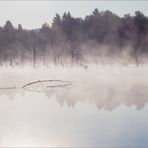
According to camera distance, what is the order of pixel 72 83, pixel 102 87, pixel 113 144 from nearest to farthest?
1. pixel 113 144
2. pixel 102 87
3. pixel 72 83

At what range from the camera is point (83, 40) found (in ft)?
99.5

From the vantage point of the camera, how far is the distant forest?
28.8 m

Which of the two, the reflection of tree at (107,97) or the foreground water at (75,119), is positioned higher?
the reflection of tree at (107,97)

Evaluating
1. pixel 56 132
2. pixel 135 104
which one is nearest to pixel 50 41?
pixel 135 104

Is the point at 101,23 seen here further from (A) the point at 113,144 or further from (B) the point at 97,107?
(A) the point at 113,144

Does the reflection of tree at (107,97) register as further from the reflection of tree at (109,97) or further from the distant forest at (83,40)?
the distant forest at (83,40)

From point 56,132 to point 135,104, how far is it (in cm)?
339

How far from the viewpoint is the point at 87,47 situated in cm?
3066

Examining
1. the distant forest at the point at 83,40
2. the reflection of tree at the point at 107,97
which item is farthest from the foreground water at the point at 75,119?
the distant forest at the point at 83,40

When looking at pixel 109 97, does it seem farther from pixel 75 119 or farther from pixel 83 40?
pixel 83 40

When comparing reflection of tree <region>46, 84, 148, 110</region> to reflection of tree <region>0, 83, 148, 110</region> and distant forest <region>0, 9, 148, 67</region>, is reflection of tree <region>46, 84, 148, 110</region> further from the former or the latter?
distant forest <region>0, 9, 148, 67</region>

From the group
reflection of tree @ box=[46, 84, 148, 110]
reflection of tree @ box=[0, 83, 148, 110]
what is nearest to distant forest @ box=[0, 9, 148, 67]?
reflection of tree @ box=[0, 83, 148, 110]

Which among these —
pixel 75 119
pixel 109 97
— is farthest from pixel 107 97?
pixel 75 119

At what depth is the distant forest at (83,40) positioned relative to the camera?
94.3ft
